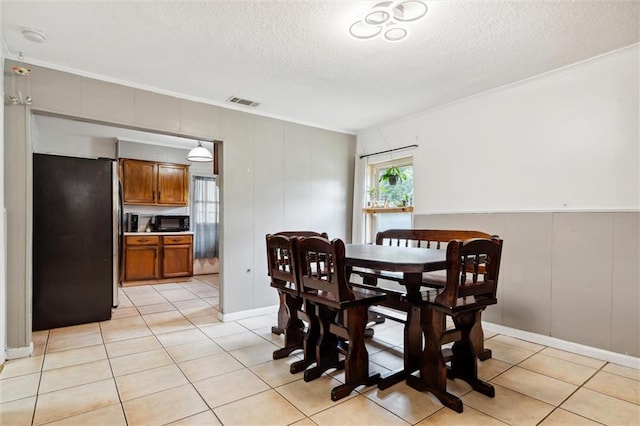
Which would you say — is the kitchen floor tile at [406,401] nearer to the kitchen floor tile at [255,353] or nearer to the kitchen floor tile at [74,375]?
the kitchen floor tile at [255,353]

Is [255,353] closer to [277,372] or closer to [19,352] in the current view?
[277,372]

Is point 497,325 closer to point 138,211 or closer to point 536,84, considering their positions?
point 536,84

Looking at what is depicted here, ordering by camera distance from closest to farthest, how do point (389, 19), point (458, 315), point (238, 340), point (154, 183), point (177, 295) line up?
1. point (458, 315)
2. point (389, 19)
3. point (238, 340)
4. point (177, 295)
5. point (154, 183)

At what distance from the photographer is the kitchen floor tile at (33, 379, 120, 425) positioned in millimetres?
1962

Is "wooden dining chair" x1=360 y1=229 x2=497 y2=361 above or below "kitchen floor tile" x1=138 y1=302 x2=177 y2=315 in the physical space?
above

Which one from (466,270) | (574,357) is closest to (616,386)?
(574,357)

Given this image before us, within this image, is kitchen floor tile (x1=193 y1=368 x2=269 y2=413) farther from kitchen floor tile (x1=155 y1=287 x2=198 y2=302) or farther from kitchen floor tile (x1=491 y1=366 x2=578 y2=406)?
kitchen floor tile (x1=155 y1=287 x2=198 y2=302)

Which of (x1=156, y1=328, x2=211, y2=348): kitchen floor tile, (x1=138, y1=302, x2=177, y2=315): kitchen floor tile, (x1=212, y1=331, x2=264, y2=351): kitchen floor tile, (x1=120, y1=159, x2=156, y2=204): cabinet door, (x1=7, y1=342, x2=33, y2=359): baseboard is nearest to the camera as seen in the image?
(x1=7, y1=342, x2=33, y2=359): baseboard

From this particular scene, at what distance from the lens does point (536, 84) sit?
3.16 metres

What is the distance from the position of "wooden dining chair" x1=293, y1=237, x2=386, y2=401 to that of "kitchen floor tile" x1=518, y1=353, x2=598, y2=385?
1.26 metres

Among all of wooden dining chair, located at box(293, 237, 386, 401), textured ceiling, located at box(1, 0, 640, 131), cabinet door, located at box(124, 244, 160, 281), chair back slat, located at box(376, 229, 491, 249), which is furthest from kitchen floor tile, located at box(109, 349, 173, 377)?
cabinet door, located at box(124, 244, 160, 281)

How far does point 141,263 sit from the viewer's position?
5961 millimetres

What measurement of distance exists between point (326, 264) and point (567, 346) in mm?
2328

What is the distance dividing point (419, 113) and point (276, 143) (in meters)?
1.81
